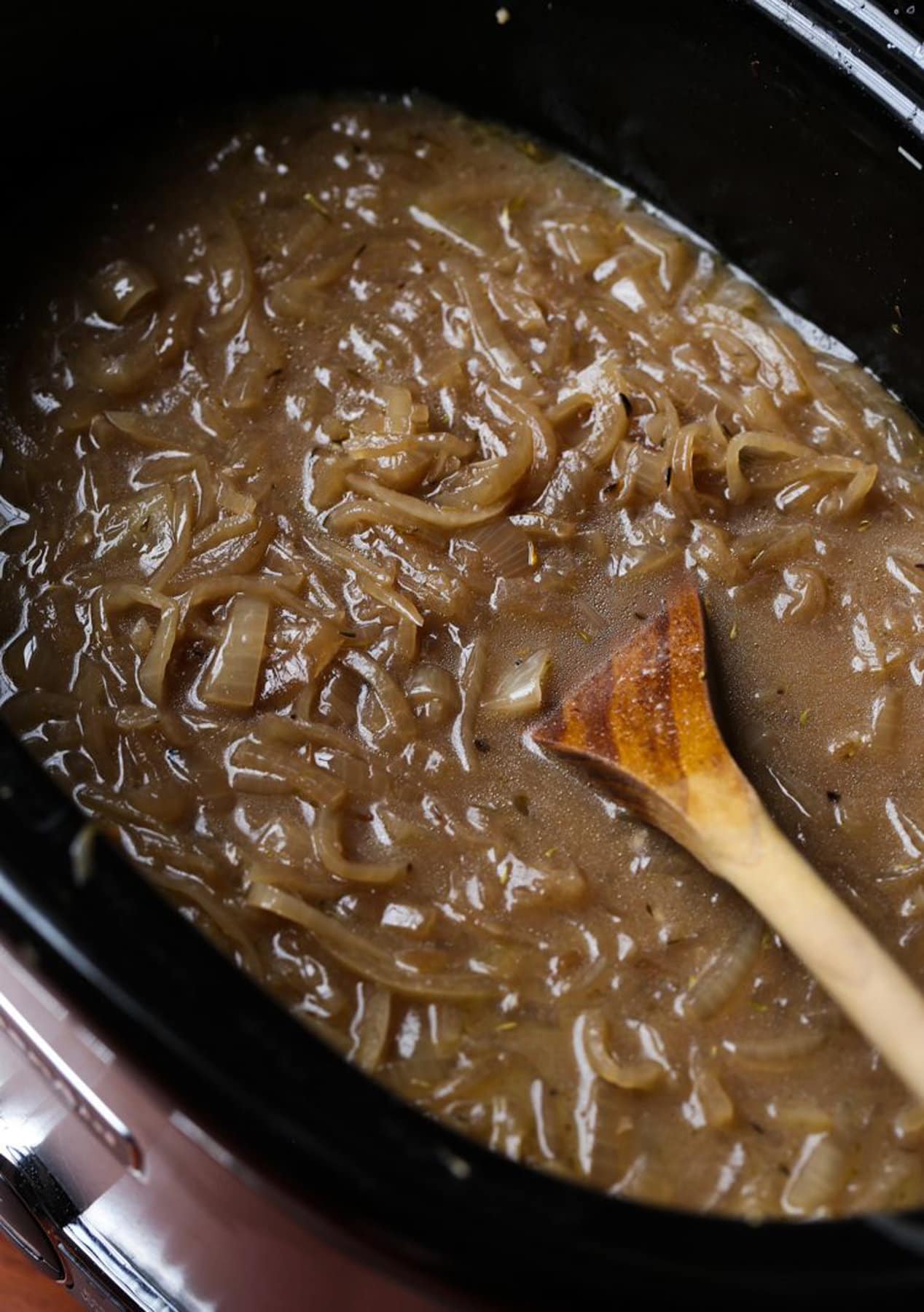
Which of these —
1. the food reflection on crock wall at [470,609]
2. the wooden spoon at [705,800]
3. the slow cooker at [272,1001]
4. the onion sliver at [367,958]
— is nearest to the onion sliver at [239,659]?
the food reflection on crock wall at [470,609]

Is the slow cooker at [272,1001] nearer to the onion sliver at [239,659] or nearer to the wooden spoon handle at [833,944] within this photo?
the wooden spoon handle at [833,944]

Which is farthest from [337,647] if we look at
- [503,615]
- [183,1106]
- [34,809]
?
[183,1106]

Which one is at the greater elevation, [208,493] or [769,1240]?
[769,1240]

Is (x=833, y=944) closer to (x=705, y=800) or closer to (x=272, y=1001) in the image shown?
(x=705, y=800)

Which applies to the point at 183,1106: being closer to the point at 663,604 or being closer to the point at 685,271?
the point at 663,604

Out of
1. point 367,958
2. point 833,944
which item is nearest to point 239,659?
point 367,958

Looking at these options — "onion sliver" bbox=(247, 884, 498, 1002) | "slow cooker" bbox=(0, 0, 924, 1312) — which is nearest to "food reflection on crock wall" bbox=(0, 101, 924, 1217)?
"onion sliver" bbox=(247, 884, 498, 1002)

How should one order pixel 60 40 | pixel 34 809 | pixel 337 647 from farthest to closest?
pixel 60 40 < pixel 337 647 < pixel 34 809
